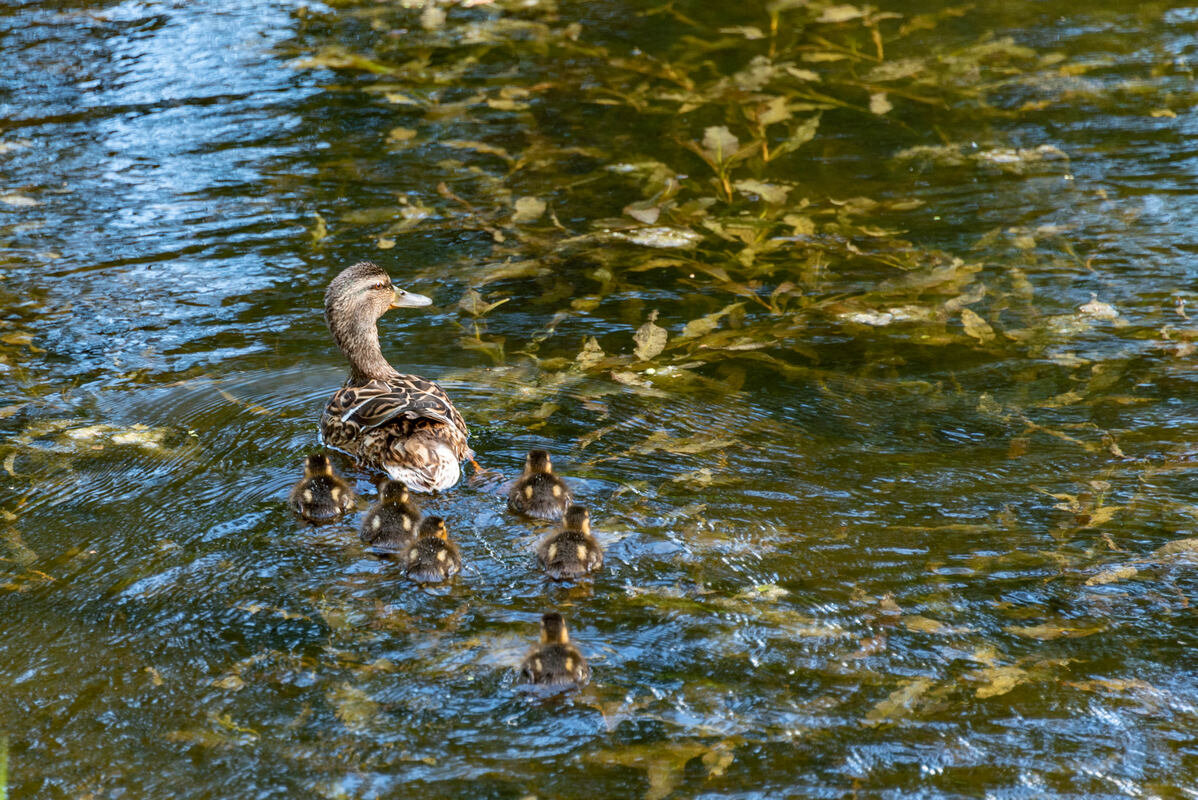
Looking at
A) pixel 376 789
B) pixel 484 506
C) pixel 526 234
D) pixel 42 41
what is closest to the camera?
pixel 376 789

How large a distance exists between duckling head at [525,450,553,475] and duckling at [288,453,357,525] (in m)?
0.78

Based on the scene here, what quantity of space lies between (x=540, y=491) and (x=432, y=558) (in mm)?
629

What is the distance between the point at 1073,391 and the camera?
19.4 feet

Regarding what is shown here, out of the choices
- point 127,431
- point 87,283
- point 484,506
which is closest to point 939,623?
point 484,506

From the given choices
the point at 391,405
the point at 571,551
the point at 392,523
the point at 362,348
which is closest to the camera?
the point at 571,551

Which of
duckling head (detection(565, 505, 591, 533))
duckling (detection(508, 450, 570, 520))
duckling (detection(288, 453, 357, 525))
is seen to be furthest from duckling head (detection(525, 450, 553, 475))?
duckling (detection(288, 453, 357, 525))

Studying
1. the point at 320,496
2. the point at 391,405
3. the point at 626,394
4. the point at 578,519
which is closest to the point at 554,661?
the point at 578,519

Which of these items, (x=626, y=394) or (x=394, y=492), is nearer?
(x=394, y=492)

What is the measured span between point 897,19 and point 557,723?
879cm

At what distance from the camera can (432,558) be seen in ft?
14.6

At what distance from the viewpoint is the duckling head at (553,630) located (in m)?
3.92

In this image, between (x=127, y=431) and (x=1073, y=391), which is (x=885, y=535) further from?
(x=127, y=431)

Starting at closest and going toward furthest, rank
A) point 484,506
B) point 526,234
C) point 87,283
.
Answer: point 484,506 → point 87,283 → point 526,234

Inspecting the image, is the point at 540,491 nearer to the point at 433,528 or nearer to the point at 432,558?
the point at 433,528
